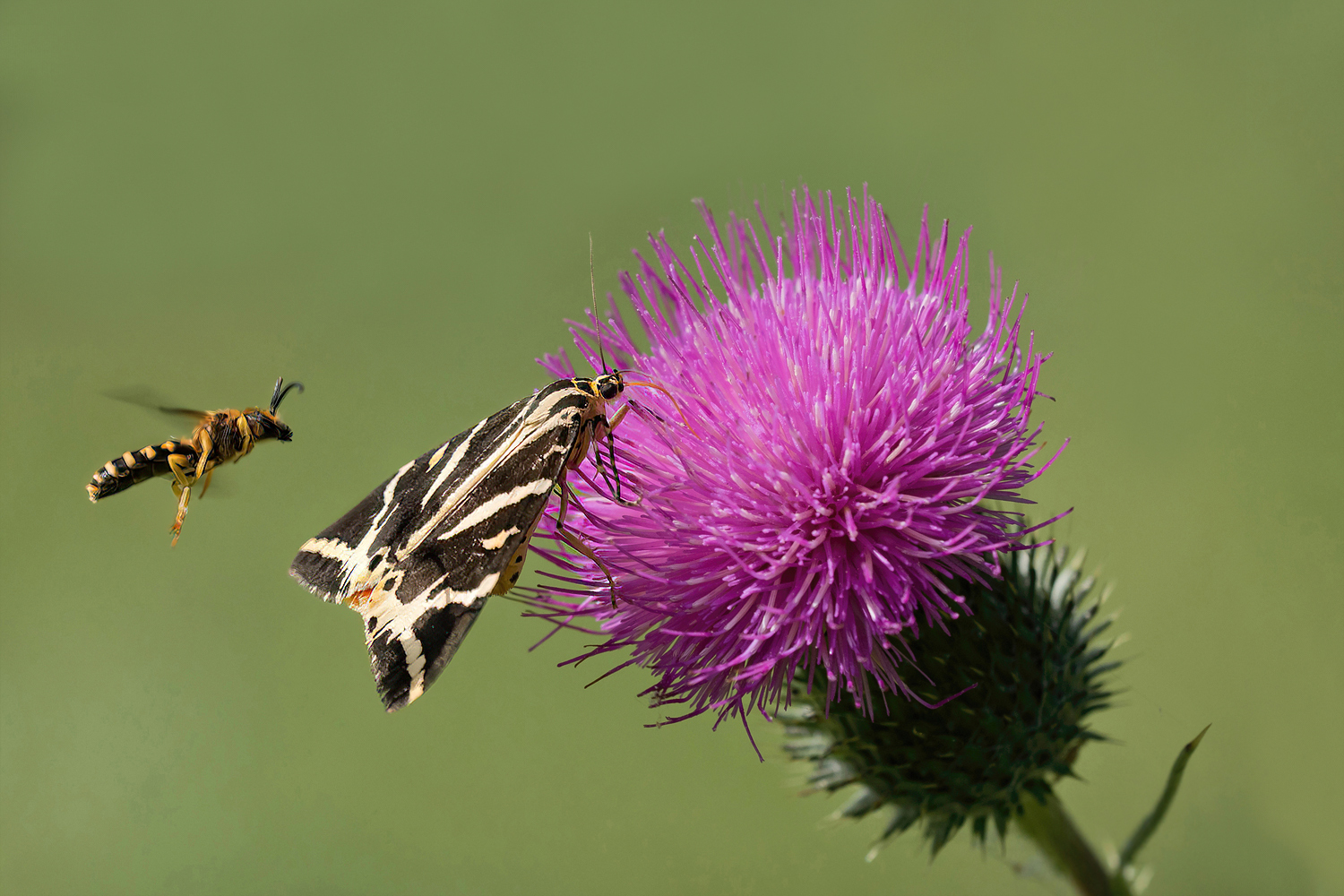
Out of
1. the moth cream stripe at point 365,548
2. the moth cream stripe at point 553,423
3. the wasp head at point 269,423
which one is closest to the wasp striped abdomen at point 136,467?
the wasp head at point 269,423

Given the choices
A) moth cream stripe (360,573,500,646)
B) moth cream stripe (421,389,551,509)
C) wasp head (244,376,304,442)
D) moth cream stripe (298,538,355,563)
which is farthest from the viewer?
wasp head (244,376,304,442)

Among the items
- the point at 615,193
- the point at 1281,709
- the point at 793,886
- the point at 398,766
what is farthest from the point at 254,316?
the point at 1281,709

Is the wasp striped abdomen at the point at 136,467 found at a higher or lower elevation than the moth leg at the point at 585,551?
higher

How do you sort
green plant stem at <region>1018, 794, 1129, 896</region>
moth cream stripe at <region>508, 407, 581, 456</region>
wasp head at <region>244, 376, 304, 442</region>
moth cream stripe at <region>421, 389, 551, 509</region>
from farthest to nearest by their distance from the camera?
wasp head at <region>244, 376, 304, 442</region> < green plant stem at <region>1018, 794, 1129, 896</region> < moth cream stripe at <region>421, 389, 551, 509</region> < moth cream stripe at <region>508, 407, 581, 456</region>

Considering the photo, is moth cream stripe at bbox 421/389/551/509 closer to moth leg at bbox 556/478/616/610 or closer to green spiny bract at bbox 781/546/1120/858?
moth leg at bbox 556/478/616/610

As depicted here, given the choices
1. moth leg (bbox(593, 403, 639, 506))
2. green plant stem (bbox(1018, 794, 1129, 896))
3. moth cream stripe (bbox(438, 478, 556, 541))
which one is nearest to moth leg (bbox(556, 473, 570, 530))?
moth leg (bbox(593, 403, 639, 506))

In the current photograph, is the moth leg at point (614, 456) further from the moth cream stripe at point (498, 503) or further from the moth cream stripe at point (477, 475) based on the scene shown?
the moth cream stripe at point (498, 503)

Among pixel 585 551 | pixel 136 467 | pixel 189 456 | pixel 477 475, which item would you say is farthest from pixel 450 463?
pixel 136 467
